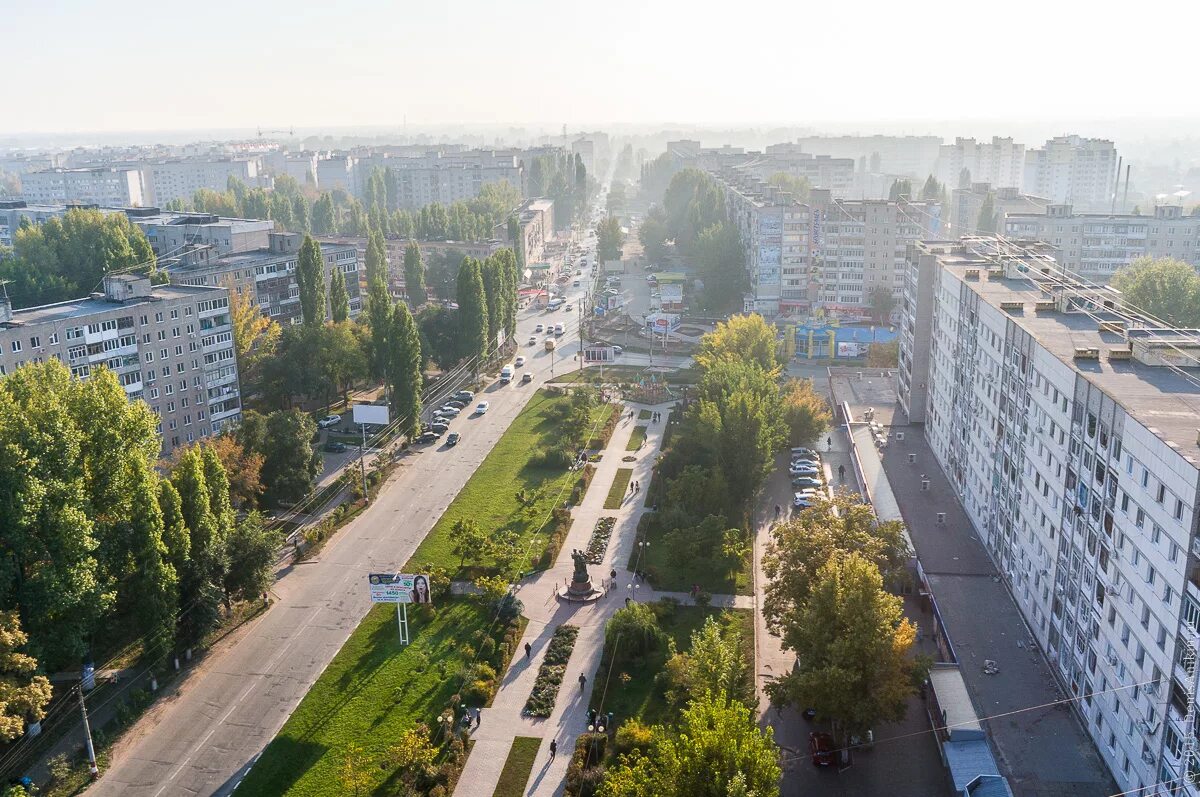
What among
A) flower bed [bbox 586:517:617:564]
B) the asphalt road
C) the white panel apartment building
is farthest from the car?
the asphalt road

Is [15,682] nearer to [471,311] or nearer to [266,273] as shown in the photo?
[471,311]

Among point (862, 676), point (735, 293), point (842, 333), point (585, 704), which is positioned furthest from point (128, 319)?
point (735, 293)

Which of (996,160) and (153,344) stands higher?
(996,160)

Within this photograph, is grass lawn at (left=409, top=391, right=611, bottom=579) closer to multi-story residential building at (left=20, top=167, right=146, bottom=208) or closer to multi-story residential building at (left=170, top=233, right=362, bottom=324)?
multi-story residential building at (left=170, top=233, right=362, bottom=324)

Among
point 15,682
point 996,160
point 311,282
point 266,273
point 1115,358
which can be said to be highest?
point 996,160

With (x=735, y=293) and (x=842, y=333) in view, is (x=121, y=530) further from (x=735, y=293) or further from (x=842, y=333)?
(x=735, y=293)

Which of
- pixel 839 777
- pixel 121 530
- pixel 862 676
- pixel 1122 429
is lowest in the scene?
pixel 839 777

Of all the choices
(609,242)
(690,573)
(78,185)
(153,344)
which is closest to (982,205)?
(609,242)
